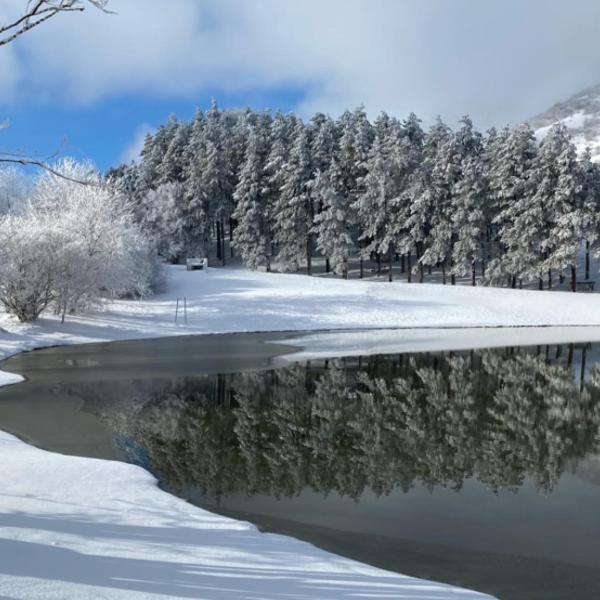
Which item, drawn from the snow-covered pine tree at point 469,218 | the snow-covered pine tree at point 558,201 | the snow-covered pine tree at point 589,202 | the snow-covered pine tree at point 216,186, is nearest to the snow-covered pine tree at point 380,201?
the snow-covered pine tree at point 469,218

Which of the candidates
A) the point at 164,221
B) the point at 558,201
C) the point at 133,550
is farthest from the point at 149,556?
the point at 164,221

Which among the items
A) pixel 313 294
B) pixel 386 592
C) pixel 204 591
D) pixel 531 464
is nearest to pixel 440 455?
pixel 531 464

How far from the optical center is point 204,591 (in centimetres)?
577

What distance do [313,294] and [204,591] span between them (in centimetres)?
4106

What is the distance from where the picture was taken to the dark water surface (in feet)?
26.6

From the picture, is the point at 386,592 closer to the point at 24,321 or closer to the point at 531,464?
the point at 531,464

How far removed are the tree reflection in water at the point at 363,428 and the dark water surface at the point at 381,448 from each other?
2.2 inches

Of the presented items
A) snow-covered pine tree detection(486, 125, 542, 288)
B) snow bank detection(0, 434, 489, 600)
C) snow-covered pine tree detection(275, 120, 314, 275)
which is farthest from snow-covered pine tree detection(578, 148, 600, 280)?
snow bank detection(0, 434, 489, 600)

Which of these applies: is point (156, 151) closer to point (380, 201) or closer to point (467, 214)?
point (380, 201)

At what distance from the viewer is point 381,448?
12.9 meters

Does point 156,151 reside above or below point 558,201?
above

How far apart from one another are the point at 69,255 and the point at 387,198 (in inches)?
1325

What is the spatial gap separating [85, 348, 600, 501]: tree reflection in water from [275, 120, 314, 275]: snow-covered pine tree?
4187cm

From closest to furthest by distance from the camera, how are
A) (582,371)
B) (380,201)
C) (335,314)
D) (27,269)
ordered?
(582,371), (27,269), (335,314), (380,201)
